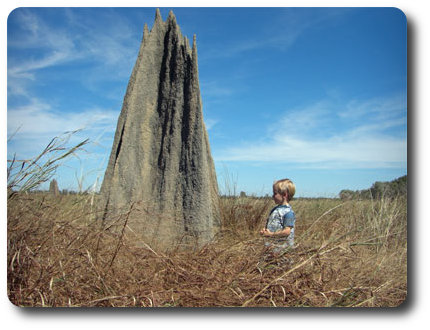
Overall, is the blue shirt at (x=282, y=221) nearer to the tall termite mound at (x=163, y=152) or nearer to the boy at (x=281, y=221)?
the boy at (x=281, y=221)

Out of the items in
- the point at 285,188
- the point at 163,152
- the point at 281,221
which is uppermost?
the point at 163,152

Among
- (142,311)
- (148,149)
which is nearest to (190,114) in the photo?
(148,149)

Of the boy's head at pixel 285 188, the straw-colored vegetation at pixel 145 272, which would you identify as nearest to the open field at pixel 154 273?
the straw-colored vegetation at pixel 145 272

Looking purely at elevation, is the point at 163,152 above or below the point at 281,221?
above

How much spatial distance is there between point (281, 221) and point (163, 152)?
122 cm

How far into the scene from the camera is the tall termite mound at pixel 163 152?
9.52ft

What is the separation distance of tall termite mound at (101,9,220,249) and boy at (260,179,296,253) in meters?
0.62

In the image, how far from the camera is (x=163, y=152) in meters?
3.12

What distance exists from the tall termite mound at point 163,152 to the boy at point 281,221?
2.03ft

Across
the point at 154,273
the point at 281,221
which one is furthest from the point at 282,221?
the point at 154,273

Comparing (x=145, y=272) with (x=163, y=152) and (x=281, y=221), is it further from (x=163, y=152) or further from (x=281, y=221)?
(x=163, y=152)

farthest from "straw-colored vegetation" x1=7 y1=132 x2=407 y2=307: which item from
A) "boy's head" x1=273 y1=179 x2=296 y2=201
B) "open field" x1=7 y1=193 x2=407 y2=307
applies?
"boy's head" x1=273 y1=179 x2=296 y2=201

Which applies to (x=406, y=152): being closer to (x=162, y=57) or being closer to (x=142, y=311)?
(x=142, y=311)

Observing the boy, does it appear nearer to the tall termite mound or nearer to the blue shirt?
the blue shirt
